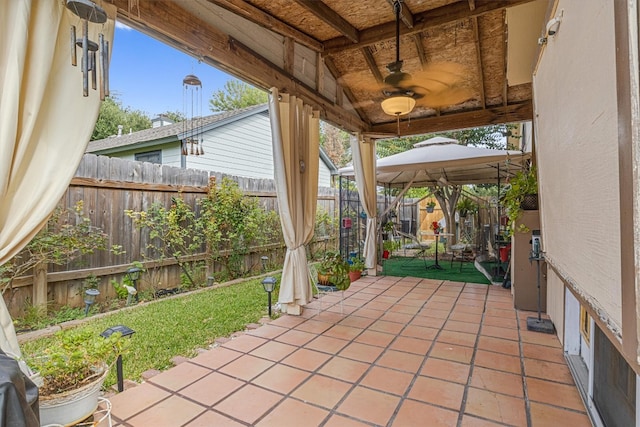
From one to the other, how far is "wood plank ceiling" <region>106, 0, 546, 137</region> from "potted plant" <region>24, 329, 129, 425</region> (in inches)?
82.4

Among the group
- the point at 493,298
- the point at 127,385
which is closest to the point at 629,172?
the point at 127,385

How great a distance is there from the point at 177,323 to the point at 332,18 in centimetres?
368

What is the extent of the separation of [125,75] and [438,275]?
11.8 meters

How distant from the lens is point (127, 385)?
2.18 metres

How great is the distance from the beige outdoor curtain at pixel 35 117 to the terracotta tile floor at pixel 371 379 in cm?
106

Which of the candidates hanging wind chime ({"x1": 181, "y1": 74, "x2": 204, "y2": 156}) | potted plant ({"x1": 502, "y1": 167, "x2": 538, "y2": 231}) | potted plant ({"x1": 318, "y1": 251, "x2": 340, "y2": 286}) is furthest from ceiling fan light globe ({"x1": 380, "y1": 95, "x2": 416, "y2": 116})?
hanging wind chime ({"x1": 181, "y1": 74, "x2": 204, "y2": 156})

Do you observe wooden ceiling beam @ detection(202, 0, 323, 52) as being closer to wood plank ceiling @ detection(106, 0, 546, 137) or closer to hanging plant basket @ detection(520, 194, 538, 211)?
wood plank ceiling @ detection(106, 0, 546, 137)

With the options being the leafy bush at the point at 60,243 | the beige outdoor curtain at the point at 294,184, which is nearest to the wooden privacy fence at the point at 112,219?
the leafy bush at the point at 60,243

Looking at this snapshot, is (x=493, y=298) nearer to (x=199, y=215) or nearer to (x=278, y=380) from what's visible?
(x=278, y=380)

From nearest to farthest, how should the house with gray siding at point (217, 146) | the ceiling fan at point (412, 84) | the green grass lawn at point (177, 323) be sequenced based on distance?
1. the green grass lawn at point (177, 323)
2. the ceiling fan at point (412, 84)
3. the house with gray siding at point (217, 146)

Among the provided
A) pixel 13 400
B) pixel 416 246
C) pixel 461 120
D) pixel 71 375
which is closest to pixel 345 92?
pixel 461 120

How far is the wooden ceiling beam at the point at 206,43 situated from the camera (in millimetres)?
2219

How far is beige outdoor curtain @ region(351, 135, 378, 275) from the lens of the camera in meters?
5.55

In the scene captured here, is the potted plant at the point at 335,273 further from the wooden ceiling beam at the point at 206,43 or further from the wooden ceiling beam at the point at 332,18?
the wooden ceiling beam at the point at 332,18
